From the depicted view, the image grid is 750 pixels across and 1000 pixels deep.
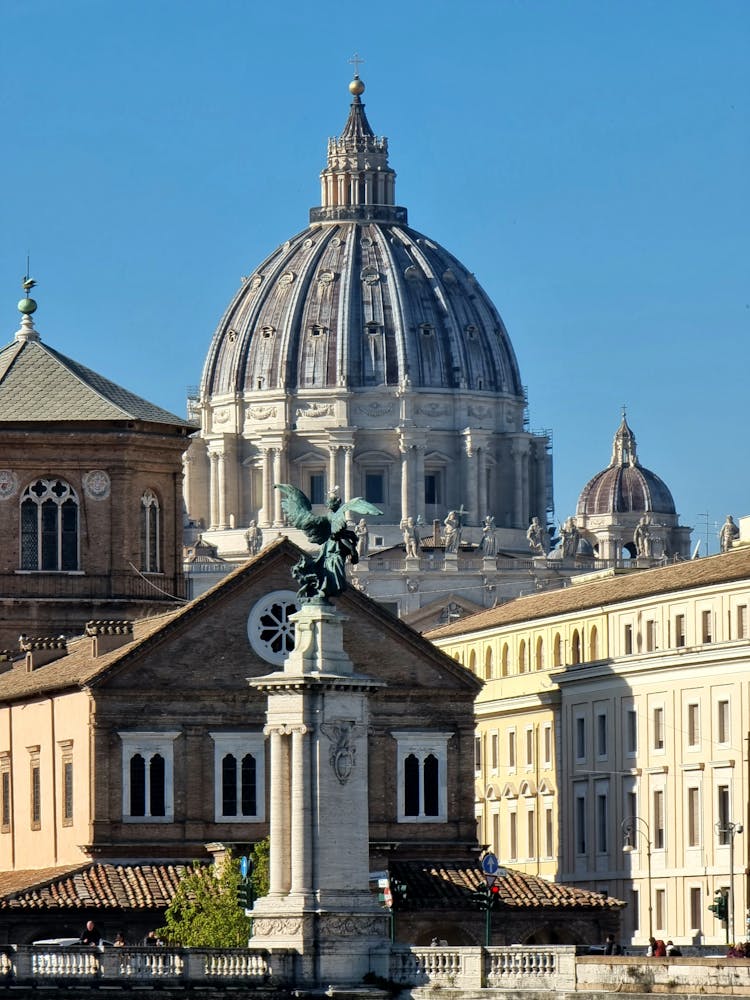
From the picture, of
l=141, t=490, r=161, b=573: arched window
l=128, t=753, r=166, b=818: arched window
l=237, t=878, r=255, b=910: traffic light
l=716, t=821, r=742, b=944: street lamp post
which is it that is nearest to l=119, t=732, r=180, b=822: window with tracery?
l=128, t=753, r=166, b=818: arched window

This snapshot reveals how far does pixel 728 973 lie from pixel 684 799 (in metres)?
45.4

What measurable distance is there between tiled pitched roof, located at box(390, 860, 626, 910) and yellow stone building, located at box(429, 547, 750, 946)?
11.8 feet

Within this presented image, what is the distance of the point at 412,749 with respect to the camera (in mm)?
99438

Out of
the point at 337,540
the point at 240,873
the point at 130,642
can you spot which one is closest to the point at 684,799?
the point at 130,642

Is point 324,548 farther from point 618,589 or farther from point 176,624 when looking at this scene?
point 618,589

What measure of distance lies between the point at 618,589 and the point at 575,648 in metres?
2.29

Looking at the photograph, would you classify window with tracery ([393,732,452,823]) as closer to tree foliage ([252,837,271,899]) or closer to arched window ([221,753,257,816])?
arched window ([221,753,257,816])

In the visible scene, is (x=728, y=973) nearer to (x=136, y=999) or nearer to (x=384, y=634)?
(x=136, y=999)

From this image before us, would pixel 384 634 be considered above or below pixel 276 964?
above

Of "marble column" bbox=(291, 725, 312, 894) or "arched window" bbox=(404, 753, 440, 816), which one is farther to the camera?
"arched window" bbox=(404, 753, 440, 816)

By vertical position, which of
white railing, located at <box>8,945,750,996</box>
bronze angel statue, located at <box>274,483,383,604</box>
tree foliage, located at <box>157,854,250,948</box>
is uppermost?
bronze angel statue, located at <box>274,483,383,604</box>

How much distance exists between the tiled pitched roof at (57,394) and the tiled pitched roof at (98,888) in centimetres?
1974

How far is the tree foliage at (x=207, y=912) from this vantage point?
82.8 metres

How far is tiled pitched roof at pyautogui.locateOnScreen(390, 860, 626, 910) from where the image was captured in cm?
9519
